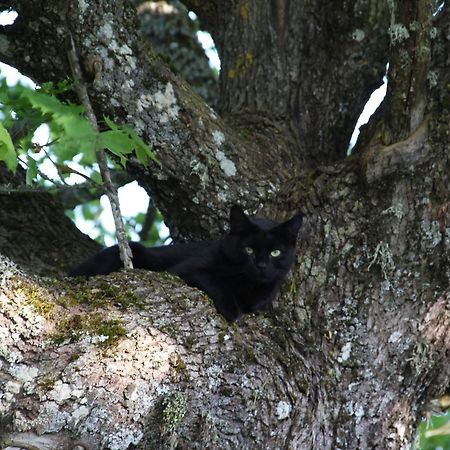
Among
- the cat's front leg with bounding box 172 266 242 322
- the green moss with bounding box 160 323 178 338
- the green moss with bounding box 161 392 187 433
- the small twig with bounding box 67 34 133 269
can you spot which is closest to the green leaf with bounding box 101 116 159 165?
the small twig with bounding box 67 34 133 269

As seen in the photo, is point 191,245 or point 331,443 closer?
point 331,443

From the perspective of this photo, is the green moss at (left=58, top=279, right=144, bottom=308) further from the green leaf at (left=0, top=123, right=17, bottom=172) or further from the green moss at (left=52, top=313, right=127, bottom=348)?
the green leaf at (left=0, top=123, right=17, bottom=172)

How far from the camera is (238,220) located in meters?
3.57

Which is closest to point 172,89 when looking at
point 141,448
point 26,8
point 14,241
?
point 26,8

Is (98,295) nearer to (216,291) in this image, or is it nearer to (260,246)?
(216,291)

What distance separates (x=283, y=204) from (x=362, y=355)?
0.95m

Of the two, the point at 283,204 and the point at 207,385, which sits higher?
the point at 283,204

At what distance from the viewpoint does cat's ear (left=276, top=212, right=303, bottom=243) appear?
3.41 meters

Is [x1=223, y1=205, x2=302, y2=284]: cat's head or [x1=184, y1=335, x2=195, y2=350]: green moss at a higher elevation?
[x1=223, y1=205, x2=302, y2=284]: cat's head

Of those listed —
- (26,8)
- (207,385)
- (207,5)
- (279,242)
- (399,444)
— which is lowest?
(399,444)

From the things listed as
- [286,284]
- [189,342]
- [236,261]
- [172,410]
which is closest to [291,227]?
[286,284]

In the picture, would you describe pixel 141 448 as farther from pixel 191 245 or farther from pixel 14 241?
pixel 14 241

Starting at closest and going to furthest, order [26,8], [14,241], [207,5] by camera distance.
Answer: [26,8] < [14,241] < [207,5]

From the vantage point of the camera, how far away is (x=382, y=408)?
3.15 meters
